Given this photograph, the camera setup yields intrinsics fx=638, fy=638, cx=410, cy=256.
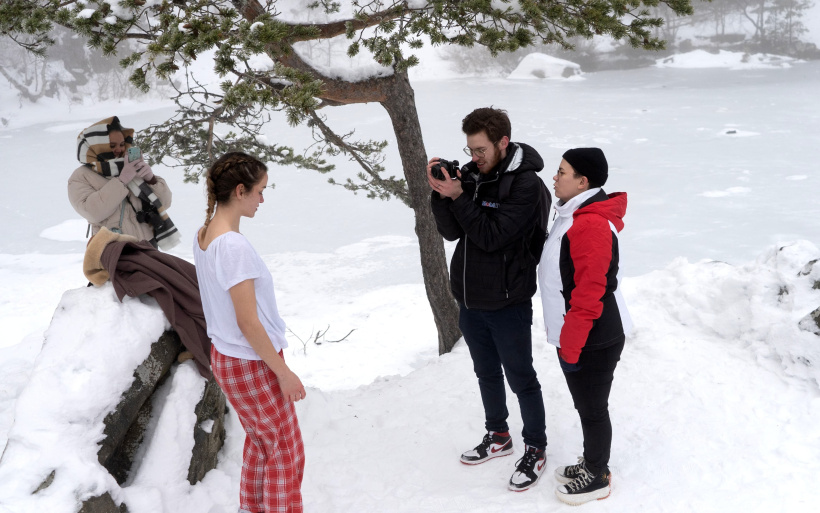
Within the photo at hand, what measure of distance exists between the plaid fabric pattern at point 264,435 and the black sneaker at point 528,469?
1.08 meters

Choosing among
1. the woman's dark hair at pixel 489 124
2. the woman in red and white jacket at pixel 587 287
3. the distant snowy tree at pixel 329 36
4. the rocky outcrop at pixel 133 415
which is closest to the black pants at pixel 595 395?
Result: the woman in red and white jacket at pixel 587 287

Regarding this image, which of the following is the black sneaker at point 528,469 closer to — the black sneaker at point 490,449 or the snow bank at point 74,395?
the black sneaker at point 490,449

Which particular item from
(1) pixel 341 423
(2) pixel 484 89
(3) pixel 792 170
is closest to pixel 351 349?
(1) pixel 341 423

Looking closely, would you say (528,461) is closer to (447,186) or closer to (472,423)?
(472,423)

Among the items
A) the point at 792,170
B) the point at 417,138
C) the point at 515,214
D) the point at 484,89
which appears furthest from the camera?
the point at 484,89

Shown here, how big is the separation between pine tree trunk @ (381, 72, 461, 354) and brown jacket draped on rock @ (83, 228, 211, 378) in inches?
106

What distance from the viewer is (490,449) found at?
133 inches

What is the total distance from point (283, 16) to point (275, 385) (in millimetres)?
3167

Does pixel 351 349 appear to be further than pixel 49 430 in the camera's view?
Yes

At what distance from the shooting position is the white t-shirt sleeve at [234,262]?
2.21m

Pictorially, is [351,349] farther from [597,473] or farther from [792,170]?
[792,170]

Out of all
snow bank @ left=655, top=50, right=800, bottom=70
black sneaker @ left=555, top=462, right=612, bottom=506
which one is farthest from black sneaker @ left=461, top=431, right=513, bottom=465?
snow bank @ left=655, top=50, right=800, bottom=70

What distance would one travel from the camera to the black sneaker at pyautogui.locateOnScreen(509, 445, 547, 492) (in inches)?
121

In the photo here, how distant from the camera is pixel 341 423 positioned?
4.02m
